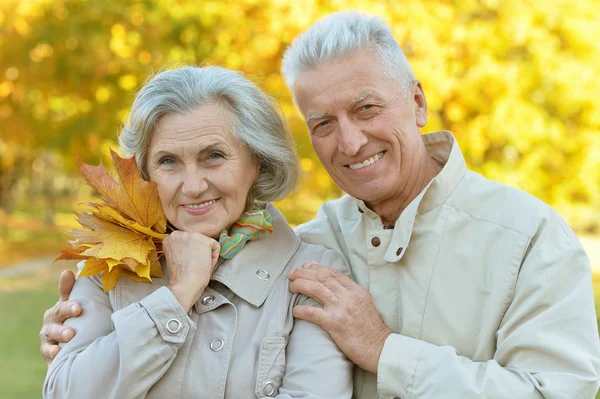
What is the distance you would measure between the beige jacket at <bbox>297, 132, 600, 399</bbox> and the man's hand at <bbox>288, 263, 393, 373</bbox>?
0.06 m

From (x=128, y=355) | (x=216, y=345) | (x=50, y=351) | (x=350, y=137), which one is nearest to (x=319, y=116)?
(x=350, y=137)

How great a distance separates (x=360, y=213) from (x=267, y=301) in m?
0.61

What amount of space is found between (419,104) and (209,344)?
3.97 feet

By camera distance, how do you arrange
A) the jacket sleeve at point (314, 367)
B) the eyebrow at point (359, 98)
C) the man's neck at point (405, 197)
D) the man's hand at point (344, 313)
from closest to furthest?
1. the jacket sleeve at point (314, 367)
2. the man's hand at point (344, 313)
3. the eyebrow at point (359, 98)
4. the man's neck at point (405, 197)

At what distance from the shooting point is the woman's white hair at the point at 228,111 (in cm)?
250

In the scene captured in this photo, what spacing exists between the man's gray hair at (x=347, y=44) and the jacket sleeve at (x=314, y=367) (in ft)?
2.81

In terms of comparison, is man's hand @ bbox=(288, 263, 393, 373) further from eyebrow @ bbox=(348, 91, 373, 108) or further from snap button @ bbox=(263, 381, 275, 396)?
eyebrow @ bbox=(348, 91, 373, 108)

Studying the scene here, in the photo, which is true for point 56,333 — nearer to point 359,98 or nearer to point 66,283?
point 66,283

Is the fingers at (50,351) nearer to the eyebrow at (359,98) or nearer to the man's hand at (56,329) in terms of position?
the man's hand at (56,329)

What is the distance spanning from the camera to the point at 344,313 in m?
2.40

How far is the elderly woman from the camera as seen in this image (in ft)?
7.27

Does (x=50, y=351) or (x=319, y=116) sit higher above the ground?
(x=319, y=116)

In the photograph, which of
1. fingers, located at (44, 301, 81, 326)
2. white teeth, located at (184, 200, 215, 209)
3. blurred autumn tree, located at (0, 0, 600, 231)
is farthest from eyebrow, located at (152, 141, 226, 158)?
blurred autumn tree, located at (0, 0, 600, 231)

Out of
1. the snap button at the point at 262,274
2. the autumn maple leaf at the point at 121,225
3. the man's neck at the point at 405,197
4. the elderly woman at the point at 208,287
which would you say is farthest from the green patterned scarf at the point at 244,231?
the man's neck at the point at 405,197
